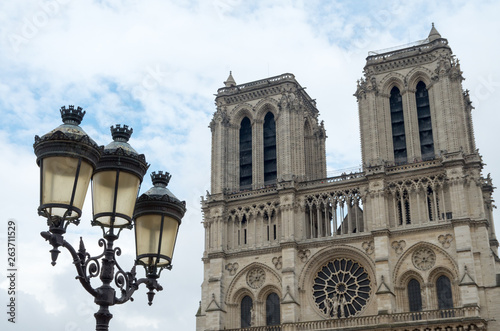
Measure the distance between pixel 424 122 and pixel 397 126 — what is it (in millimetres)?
1896

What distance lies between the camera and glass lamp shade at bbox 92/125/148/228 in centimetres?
772

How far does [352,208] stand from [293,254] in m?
5.20

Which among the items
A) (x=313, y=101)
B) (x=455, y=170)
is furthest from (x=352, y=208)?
(x=313, y=101)

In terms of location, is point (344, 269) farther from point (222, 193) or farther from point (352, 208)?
point (222, 193)

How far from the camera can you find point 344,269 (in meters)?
45.2

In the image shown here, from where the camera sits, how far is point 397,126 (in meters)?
47.6

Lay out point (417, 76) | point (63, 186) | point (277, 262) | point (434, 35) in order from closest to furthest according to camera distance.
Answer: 1. point (63, 186)
2. point (277, 262)
3. point (417, 76)
4. point (434, 35)

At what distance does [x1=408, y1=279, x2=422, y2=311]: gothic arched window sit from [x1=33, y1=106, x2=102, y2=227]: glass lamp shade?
3778 cm

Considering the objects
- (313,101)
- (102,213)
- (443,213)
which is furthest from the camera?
(313,101)

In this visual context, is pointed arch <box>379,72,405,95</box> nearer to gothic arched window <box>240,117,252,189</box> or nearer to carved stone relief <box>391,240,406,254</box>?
gothic arched window <box>240,117,252,189</box>

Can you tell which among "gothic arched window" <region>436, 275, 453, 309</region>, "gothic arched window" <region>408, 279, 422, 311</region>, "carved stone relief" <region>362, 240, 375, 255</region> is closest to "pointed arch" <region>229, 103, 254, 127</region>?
"carved stone relief" <region>362, 240, 375, 255</region>

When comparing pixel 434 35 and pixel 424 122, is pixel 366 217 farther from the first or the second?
pixel 434 35

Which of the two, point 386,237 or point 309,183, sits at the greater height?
point 309,183

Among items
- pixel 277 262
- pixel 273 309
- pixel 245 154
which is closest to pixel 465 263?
pixel 277 262
